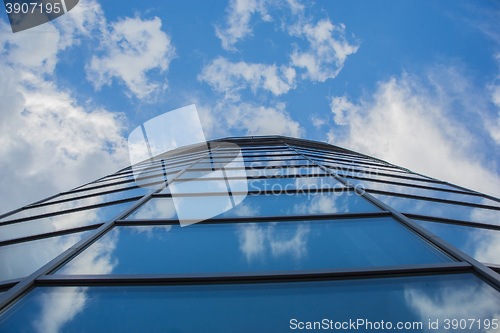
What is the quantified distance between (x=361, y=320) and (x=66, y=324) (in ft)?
8.30

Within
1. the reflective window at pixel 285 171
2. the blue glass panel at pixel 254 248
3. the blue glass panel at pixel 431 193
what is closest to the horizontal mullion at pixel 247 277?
the blue glass panel at pixel 254 248

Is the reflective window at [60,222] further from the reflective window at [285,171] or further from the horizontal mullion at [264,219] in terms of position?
the reflective window at [285,171]

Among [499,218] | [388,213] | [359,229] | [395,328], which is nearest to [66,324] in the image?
[395,328]

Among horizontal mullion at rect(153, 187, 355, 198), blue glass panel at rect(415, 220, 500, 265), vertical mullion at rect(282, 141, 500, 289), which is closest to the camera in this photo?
vertical mullion at rect(282, 141, 500, 289)

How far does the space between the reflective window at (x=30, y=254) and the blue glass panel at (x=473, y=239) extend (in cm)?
510

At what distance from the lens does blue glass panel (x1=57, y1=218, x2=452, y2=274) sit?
2.96 m

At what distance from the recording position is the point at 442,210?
16.4ft

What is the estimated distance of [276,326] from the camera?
228 centimetres

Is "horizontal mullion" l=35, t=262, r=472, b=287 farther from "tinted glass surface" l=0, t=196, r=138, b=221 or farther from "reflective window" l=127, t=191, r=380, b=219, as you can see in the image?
"tinted glass surface" l=0, t=196, r=138, b=221

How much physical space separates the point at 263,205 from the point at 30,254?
345 centimetres

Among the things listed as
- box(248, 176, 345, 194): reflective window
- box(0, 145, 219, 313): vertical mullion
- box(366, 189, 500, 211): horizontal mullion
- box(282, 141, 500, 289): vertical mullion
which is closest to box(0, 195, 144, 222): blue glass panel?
box(0, 145, 219, 313): vertical mullion

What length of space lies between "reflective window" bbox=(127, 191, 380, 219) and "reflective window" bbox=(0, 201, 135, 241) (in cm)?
64

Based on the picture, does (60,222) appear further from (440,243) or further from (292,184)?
(440,243)

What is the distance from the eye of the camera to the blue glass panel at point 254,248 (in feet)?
9.70
